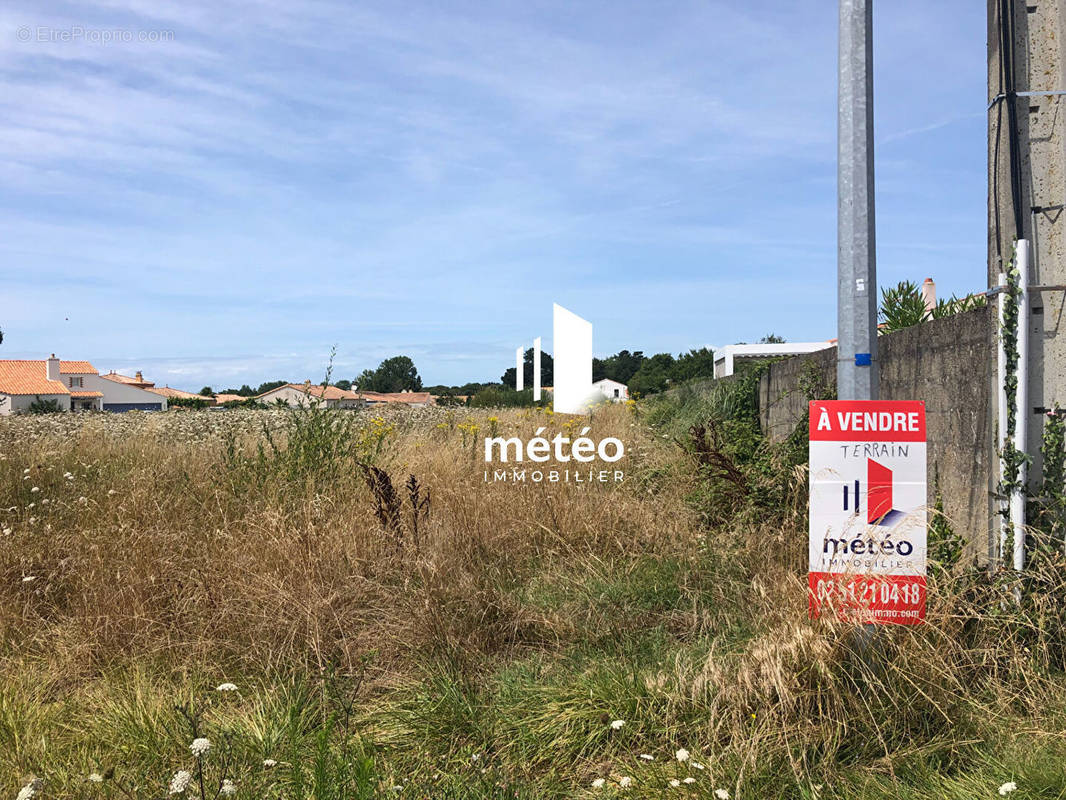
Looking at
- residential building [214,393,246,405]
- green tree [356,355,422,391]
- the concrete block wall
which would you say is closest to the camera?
the concrete block wall

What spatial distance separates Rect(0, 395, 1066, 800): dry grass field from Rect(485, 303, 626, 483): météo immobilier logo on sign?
117 cm

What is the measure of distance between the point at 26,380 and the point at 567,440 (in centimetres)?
6757

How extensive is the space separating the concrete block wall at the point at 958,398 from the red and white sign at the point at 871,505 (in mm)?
909

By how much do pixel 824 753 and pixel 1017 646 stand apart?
46.9 inches

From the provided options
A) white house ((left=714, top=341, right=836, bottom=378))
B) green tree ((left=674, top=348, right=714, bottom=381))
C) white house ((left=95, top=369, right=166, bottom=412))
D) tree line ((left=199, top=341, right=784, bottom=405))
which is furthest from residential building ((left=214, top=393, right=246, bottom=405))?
white house ((left=95, top=369, right=166, bottom=412))

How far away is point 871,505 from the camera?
135 inches

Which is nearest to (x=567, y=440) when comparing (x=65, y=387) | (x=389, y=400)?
(x=389, y=400)

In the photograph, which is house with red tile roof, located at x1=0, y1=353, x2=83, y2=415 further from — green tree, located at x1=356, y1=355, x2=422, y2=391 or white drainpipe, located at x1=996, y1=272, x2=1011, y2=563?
white drainpipe, located at x1=996, y1=272, x2=1011, y2=563

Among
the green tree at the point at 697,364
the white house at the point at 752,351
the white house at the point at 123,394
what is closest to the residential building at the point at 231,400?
the white house at the point at 752,351

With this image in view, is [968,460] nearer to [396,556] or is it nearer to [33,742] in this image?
[396,556]

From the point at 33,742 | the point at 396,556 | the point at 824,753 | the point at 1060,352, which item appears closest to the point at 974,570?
the point at 1060,352

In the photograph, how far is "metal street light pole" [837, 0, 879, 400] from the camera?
3.41 metres

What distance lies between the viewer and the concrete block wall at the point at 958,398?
406cm

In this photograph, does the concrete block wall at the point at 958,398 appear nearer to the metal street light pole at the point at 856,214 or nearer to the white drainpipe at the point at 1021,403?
the white drainpipe at the point at 1021,403
